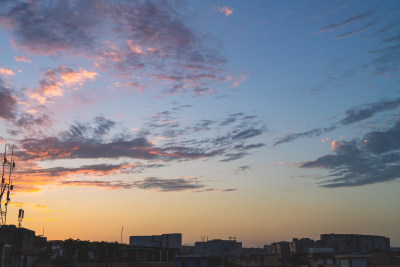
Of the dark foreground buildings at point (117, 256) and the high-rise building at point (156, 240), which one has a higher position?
the high-rise building at point (156, 240)

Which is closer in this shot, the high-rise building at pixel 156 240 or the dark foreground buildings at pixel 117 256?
the dark foreground buildings at pixel 117 256

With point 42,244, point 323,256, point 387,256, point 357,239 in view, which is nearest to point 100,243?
point 42,244

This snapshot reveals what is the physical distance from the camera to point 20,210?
38.2 metres

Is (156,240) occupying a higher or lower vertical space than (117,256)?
higher

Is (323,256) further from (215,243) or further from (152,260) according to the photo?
(215,243)

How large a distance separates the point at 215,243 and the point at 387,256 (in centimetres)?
11240

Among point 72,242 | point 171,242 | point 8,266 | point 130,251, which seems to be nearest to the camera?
point 8,266

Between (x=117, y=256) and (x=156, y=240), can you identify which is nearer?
(x=117, y=256)

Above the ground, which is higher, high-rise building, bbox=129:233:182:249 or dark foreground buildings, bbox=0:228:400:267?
high-rise building, bbox=129:233:182:249

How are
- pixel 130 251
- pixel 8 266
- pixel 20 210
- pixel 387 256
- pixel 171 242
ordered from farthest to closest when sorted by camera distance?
pixel 171 242
pixel 130 251
pixel 387 256
pixel 20 210
pixel 8 266

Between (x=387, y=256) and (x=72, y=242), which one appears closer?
(x=72, y=242)

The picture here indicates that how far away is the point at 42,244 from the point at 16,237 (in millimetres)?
25750

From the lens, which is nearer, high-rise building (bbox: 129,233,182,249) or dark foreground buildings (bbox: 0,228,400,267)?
dark foreground buildings (bbox: 0,228,400,267)

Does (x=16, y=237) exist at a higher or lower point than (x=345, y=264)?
higher
